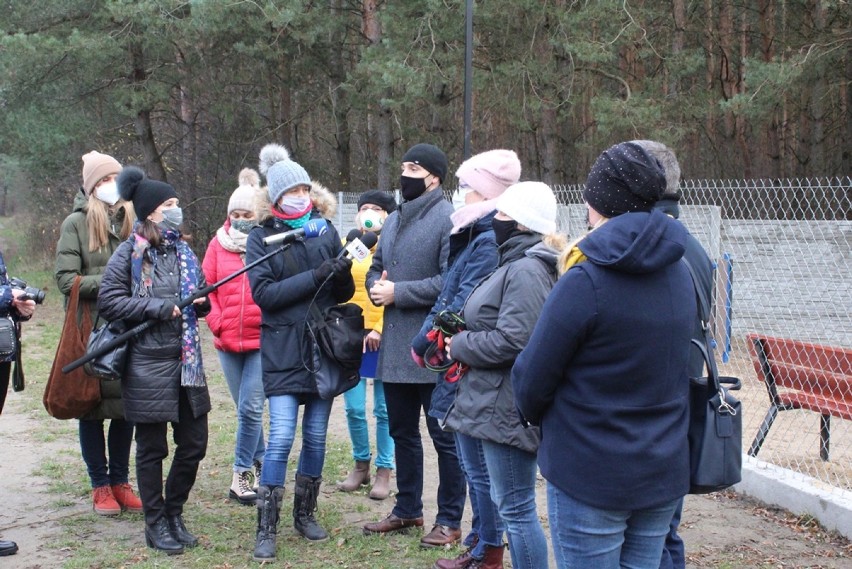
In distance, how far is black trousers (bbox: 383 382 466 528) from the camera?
4.48 metres

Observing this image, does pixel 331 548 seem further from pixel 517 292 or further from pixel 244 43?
pixel 244 43

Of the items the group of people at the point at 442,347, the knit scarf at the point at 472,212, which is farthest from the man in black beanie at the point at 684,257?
the knit scarf at the point at 472,212

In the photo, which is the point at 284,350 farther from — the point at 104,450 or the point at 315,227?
Result: the point at 104,450

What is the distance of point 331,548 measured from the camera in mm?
4535

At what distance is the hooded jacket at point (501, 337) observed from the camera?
331 cm

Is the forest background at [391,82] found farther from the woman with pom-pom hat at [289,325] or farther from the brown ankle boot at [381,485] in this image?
the woman with pom-pom hat at [289,325]

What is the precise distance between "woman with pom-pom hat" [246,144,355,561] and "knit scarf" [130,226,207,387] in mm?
320

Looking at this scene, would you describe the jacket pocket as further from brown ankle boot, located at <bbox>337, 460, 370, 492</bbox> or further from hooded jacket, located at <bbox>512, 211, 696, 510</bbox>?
hooded jacket, located at <bbox>512, 211, 696, 510</bbox>

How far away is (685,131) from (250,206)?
34.0 ft

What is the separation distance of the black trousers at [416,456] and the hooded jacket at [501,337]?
0.91 meters

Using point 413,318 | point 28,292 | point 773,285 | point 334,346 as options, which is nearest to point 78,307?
point 28,292

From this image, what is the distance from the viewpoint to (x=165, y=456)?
14.7 ft

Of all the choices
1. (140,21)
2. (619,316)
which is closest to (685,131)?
(140,21)

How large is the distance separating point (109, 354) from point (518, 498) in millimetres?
2080
